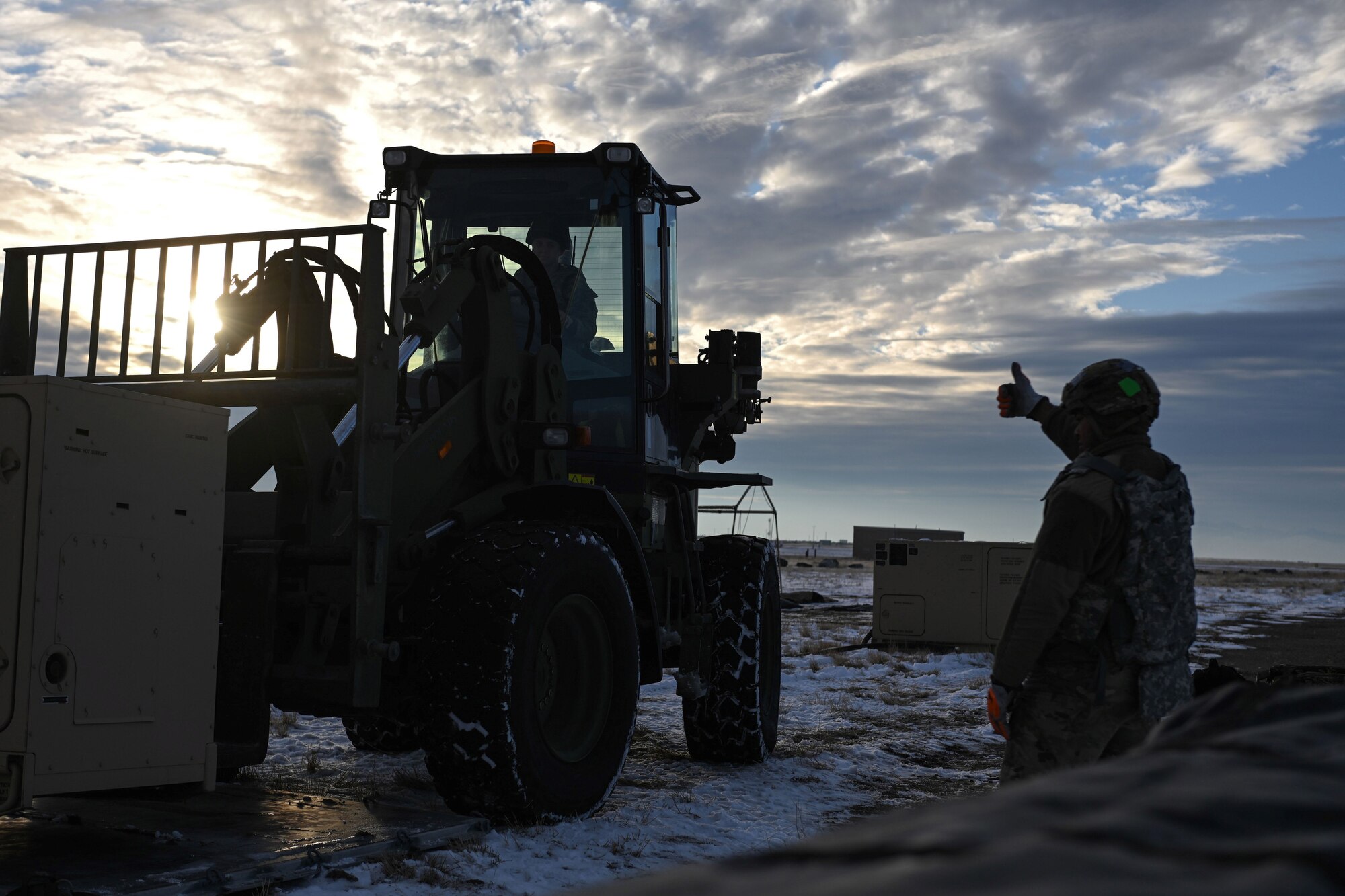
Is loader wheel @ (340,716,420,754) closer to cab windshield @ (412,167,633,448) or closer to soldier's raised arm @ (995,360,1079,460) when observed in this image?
cab windshield @ (412,167,633,448)

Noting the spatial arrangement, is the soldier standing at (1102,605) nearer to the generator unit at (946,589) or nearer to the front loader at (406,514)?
the front loader at (406,514)

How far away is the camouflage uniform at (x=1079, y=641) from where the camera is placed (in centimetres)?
407

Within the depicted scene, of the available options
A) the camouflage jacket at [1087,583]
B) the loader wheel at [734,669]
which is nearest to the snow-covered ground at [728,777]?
the loader wheel at [734,669]

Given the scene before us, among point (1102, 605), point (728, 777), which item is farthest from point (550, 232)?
point (1102, 605)

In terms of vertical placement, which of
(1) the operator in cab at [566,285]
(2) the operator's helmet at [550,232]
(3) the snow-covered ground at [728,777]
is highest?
(2) the operator's helmet at [550,232]

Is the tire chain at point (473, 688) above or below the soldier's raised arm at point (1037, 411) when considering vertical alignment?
below

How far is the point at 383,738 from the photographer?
852cm

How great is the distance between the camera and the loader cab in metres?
7.88

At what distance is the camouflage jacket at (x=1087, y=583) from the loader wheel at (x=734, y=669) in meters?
4.59

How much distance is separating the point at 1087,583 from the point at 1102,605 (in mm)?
85

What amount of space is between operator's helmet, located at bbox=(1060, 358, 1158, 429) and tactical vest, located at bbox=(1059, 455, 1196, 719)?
157 millimetres

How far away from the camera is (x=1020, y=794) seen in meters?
0.68

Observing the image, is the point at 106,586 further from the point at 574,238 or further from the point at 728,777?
the point at 728,777

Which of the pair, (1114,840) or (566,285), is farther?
(566,285)
